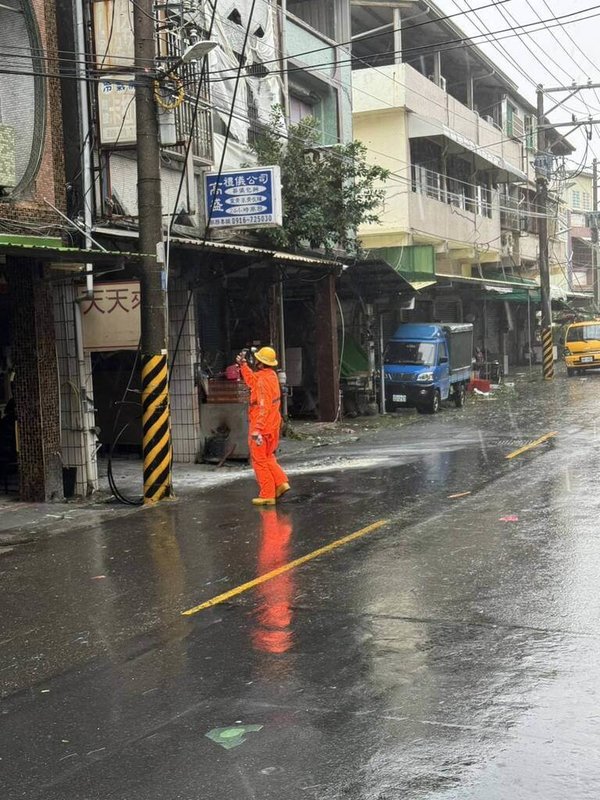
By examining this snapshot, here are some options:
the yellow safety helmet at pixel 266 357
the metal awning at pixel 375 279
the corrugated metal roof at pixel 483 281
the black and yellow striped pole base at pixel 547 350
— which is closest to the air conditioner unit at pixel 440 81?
→ the corrugated metal roof at pixel 483 281

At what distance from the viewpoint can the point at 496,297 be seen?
40438 mm

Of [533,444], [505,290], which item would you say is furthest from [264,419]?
[505,290]

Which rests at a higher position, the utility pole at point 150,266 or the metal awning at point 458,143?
the metal awning at point 458,143

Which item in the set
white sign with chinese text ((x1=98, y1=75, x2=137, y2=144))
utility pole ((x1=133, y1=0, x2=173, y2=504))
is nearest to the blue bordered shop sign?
white sign with chinese text ((x1=98, y1=75, x2=137, y2=144))

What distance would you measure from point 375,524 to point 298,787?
20.1ft

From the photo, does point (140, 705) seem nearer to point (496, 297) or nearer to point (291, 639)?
point (291, 639)

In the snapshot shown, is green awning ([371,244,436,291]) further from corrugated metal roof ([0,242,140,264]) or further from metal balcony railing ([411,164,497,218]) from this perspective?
corrugated metal roof ([0,242,140,264])

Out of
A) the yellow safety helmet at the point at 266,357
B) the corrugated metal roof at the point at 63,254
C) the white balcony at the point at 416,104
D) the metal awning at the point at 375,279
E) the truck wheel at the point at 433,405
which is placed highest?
the white balcony at the point at 416,104

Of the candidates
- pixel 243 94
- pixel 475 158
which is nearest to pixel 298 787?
pixel 243 94

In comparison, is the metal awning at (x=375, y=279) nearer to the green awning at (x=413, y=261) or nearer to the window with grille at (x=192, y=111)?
the green awning at (x=413, y=261)

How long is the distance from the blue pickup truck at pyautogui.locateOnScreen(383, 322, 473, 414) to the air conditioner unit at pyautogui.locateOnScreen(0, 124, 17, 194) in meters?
15.0

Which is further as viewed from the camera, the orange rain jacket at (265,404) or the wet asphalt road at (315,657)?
the orange rain jacket at (265,404)

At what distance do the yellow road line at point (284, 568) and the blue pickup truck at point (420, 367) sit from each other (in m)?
15.6

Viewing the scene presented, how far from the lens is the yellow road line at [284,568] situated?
7.28 metres
